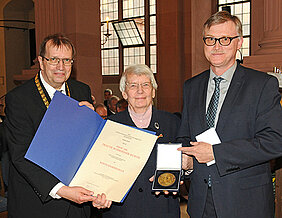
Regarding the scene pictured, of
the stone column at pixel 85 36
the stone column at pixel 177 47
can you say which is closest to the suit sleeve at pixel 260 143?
the stone column at pixel 85 36

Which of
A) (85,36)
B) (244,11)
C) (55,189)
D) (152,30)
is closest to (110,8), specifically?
(152,30)

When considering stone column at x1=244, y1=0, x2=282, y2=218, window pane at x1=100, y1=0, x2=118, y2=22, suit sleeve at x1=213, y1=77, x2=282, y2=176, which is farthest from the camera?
window pane at x1=100, y1=0, x2=118, y2=22

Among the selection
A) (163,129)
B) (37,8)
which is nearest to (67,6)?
(37,8)

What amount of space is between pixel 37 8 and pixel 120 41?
10.0 m

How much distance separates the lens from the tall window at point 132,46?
15.5 metres

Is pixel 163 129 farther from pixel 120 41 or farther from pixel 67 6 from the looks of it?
pixel 120 41

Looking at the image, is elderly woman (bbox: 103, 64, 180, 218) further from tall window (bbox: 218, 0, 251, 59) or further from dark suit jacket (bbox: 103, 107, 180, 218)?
tall window (bbox: 218, 0, 251, 59)

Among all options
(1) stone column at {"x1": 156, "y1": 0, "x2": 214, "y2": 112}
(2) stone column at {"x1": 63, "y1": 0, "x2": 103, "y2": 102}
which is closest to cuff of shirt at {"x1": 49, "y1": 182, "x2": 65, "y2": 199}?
(2) stone column at {"x1": 63, "y1": 0, "x2": 103, "y2": 102}

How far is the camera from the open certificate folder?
1977 millimetres

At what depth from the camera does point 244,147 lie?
1885 mm

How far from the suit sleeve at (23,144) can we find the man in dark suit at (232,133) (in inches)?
36.0

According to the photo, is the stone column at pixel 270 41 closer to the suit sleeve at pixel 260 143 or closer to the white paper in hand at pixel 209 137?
the suit sleeve at pixel 260 143

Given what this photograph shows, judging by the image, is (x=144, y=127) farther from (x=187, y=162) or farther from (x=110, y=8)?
(x=110, y=8)

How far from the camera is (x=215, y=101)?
2088mm
